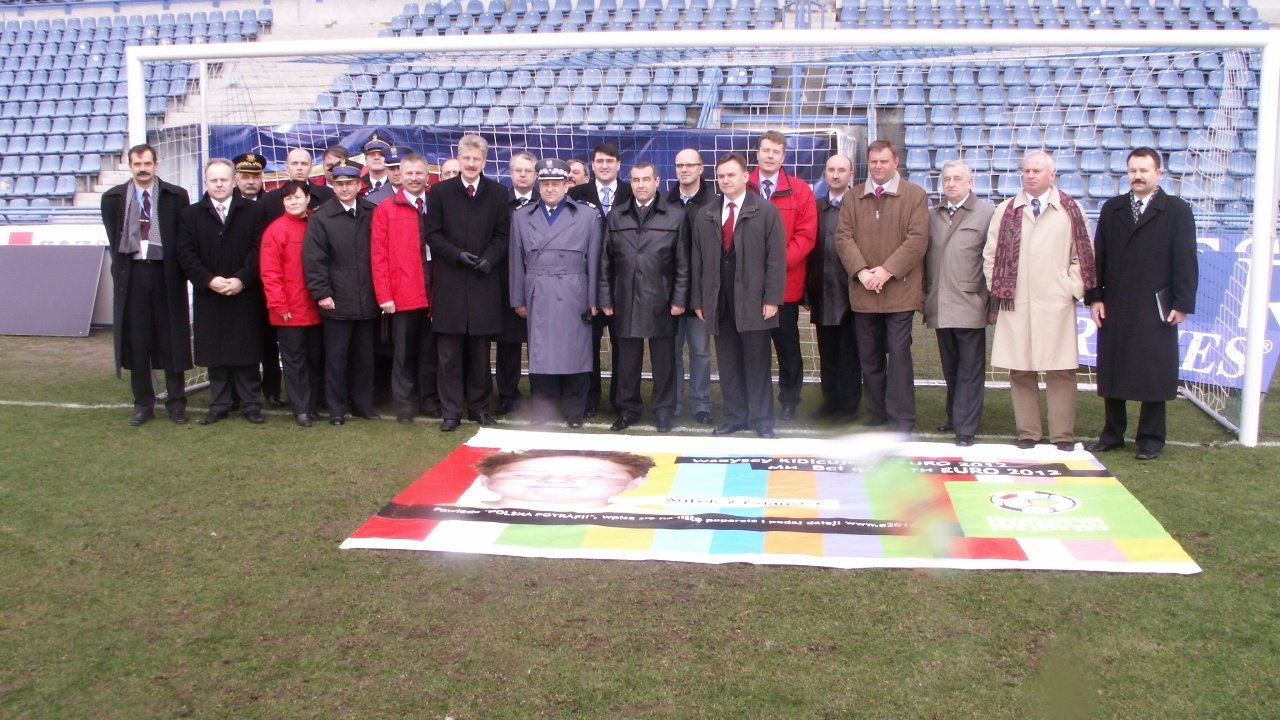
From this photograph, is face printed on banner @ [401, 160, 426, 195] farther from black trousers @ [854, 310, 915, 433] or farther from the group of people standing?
black trousers @ [854, 310, 915, 433]

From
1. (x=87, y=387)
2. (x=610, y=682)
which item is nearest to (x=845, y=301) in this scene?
(x=610, y=682)

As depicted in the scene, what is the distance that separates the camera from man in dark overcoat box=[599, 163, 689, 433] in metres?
6.75

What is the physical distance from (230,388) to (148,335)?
61cm

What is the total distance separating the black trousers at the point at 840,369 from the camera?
7.20 m

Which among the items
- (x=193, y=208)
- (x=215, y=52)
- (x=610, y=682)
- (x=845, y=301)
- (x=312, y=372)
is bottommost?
(x=610, y=682)

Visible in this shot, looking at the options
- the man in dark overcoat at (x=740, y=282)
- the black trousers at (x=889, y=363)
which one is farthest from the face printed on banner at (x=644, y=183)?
the black trousers at (x=889, y=363)

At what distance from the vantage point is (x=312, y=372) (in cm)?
723

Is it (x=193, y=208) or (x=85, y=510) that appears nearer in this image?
(x=85, y=510)

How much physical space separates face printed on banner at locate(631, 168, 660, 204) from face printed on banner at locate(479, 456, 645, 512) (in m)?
1.81

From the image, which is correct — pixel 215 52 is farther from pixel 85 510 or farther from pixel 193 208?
pixel 85 510

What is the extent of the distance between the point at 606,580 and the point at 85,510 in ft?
8.87

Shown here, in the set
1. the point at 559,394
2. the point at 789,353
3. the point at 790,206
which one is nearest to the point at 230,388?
the point at 559,394

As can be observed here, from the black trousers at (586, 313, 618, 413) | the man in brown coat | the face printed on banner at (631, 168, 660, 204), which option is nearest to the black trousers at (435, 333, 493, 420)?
the black trousers at (586, 313, 618, 413)

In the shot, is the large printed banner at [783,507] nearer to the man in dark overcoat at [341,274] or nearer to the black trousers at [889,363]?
the black trousers at [889,363]
